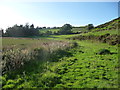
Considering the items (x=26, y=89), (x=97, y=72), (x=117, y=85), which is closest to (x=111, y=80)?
(x=117, y=85)

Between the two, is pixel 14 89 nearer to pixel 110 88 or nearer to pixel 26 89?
pixel 26 89

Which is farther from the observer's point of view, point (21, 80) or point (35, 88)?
point (21, 80)

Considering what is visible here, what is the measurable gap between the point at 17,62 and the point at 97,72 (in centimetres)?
646

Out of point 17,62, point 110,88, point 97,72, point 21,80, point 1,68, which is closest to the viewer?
point 110,88

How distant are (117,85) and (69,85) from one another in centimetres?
259

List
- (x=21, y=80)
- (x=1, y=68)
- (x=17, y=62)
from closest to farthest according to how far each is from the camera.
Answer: (x=21, y=80) < (x=1, y=68) < (x=17, y=62)

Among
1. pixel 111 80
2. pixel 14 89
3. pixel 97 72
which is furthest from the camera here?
pixel 97 72

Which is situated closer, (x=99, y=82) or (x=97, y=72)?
(x=99, y=82)

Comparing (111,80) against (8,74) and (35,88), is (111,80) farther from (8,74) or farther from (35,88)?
(8,74)

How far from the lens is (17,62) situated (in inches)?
354

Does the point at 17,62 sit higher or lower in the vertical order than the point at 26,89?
higher

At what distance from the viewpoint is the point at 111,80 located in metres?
6.30

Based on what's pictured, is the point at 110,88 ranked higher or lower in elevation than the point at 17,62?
lower

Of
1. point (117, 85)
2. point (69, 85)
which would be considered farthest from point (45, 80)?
point (117, 85)
